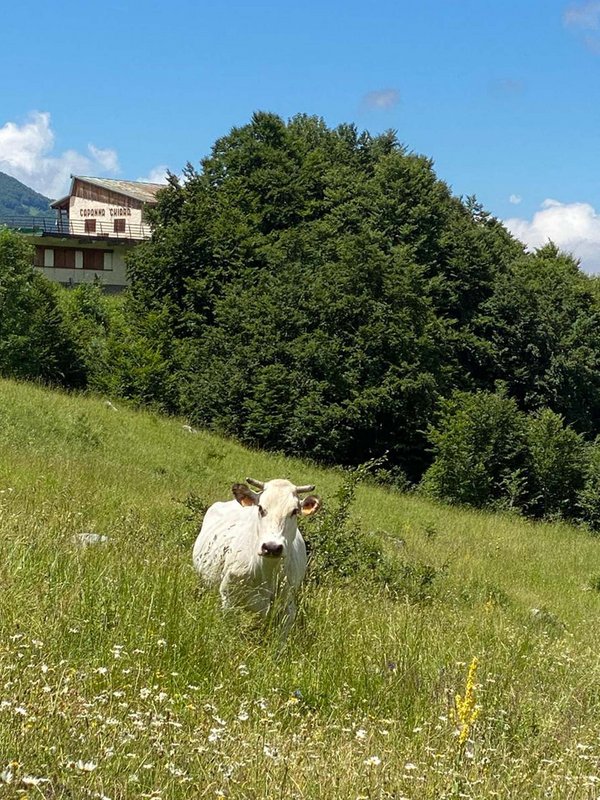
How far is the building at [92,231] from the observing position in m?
63.5

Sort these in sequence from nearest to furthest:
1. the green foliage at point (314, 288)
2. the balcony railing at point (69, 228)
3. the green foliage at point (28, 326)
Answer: the green foliage at point (28, 326) < the green foliage at point (314, 288) < the balcony railing at point (69, 228)

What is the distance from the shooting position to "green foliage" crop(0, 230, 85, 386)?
3519 centimetres

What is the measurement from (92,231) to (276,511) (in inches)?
2870

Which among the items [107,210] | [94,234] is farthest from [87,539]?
[107,210]

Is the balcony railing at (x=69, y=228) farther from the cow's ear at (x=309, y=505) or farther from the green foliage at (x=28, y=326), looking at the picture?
the cow's ear at (x=309, y=505)

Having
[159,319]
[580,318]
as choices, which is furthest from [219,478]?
[580,318]

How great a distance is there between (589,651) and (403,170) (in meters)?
37.1

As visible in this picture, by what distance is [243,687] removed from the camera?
543 centimetres

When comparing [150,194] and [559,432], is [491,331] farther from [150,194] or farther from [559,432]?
[150,194]

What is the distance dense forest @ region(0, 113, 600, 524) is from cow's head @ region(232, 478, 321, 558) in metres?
24.1

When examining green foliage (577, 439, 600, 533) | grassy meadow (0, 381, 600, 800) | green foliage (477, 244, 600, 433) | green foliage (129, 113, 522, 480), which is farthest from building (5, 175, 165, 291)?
grassy meadow (0, 381, 600, 800)

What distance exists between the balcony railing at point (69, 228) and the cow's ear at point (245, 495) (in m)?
53.9

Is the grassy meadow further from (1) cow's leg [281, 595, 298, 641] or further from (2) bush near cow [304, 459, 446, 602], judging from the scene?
(2) bush near cow [304, 459, 446, 602]

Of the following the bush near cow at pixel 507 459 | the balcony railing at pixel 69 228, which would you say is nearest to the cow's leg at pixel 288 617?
the bush near cow at pixel 507 459
